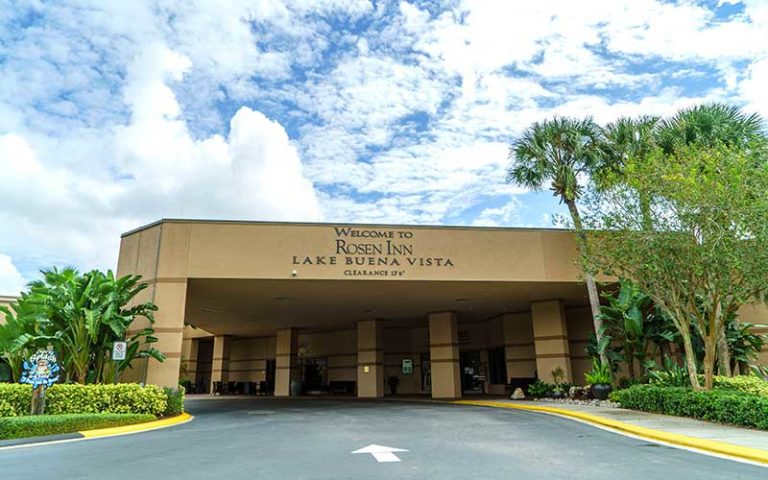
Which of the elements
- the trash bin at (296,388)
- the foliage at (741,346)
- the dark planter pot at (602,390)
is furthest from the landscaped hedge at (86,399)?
the foliage at (741,346)

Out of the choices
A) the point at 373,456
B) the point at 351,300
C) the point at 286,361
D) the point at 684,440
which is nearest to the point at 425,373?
the point at 286,361

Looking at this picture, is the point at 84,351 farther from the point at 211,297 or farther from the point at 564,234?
the point at 564,234

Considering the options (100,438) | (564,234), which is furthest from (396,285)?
(100,438)

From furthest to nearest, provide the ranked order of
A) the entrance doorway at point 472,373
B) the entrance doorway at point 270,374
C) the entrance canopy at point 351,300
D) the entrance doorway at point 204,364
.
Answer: the entrance doorway at point 204,364
the entrance doorway at point 270,374
the entrance doorway at point 472,373
the entrance canopy at point 351,300

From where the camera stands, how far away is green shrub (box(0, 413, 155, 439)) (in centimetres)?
1063

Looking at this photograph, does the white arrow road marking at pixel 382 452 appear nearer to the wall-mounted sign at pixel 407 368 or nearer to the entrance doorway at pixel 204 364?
the wall-mounted sign at pixel 407 368

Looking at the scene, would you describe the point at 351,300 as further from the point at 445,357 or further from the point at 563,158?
the point at 563,158

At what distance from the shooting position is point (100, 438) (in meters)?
11.0

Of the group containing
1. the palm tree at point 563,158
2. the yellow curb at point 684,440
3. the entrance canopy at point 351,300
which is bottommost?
the yellow curb at point 684,440

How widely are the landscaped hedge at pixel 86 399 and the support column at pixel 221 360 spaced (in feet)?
71.0

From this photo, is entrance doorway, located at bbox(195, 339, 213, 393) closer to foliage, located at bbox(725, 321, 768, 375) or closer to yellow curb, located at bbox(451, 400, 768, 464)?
yellow curb, located at bbox(451, 400, 768, 464)

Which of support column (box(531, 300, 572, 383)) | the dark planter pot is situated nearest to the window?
support column (box(531, 300, 572, 383))

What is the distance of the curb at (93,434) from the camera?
10.2m

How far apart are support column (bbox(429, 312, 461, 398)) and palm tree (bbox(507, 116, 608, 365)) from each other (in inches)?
312
